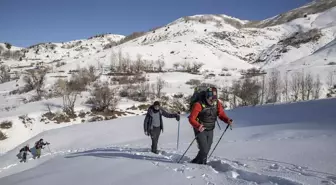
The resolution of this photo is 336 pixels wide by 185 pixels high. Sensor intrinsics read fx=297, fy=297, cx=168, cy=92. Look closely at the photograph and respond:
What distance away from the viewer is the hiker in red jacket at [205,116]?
669 centimetres

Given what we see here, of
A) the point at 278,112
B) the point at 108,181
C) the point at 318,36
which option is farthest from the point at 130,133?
the point at 318,36

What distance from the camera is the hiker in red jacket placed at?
6688 millimetres

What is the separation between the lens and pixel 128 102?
46.2 meters

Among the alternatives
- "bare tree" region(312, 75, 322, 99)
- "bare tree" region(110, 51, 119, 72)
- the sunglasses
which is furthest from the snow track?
"bare tree" region(110, 51, 119, 72)

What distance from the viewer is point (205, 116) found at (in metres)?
6.91

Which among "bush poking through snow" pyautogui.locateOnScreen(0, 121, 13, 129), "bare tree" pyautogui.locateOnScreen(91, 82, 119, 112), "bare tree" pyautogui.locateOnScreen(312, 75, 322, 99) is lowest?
"bush poking through snow" pyautogui.locateOnScreen(0, 121, 13, 129)

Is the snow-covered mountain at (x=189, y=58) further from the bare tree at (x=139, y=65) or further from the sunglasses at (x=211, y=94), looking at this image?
the sunglasses at (x=211, y=94)

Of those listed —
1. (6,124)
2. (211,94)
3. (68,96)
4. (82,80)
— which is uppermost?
(211,94)

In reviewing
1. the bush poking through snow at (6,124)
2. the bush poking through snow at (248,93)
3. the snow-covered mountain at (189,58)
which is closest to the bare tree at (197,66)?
the snow-covered mountain at (189,58)

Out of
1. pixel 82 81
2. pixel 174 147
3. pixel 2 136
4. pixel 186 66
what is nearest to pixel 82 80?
pixel 82 81

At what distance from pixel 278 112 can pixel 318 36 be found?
9047 centimetres

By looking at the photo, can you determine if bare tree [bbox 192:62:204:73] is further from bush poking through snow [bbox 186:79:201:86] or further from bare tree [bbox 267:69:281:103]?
bare tree [bbox 267:69:281:103]

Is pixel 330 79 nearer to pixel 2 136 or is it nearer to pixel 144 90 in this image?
pixel 144 90

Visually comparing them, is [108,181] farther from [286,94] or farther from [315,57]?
[315,57]
